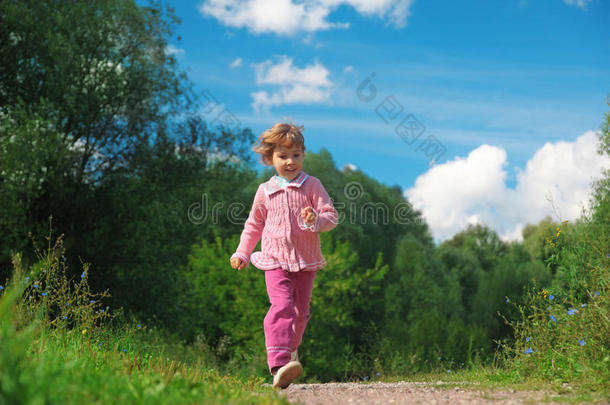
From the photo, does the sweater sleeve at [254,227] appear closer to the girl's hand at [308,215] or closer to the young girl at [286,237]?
the young girl at [286,237]

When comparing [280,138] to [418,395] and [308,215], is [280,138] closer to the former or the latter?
[308,215]

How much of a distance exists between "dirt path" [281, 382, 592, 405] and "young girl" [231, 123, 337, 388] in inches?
23.6

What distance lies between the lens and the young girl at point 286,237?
501 cm

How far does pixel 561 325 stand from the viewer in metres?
5.05

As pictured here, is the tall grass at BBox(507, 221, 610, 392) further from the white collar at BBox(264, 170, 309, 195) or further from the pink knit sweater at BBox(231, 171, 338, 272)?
the white collar at BBox(264, 170, 309, 195)

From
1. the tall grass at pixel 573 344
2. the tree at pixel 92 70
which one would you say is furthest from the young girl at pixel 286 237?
the tree at pixel 92 70

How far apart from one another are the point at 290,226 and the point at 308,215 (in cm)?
32

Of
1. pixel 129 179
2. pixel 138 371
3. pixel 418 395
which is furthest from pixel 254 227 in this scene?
pixel 129 179

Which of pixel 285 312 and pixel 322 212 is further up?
pixel 322 212

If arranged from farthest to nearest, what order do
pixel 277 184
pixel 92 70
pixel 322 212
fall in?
pixel 92 70
pixel 277 184
pixel 322 212

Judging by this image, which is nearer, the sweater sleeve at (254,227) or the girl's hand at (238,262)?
the girl's hand at (238,262)

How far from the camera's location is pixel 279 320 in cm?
500

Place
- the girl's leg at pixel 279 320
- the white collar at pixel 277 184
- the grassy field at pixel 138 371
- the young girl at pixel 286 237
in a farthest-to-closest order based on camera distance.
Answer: the white collar at pixel 277 184, the young girl at pixel 286 237, the girl's leg at pixel 279 320, the grassy field at pixel 138 371

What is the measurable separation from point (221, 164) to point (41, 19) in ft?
21.0
